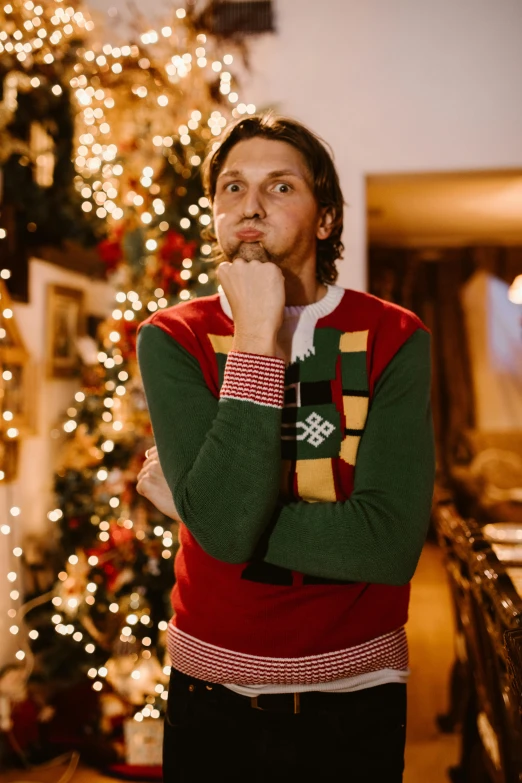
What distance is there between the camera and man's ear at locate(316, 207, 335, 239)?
1171mm

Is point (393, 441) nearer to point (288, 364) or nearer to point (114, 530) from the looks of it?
point (288, 364)

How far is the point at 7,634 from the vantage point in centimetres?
264

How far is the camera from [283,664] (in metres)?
0.94

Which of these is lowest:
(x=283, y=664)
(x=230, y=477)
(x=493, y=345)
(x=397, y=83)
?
(x=283, y=664)

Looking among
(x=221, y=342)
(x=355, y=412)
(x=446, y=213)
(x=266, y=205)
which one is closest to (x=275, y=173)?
(x=266, y=205)

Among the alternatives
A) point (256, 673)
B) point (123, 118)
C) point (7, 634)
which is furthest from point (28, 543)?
point (256, 673)

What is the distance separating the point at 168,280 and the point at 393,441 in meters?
1.79

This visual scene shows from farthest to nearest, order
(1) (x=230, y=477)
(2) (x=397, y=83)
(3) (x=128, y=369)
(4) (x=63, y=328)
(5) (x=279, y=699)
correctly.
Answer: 1. (4) (x=63, y=328)
2. (2) (x=397, y=83)
3. (3) (x=128, y=369)
4. (5) (x=279, y=699)
5. (1) (x=230, y=477)

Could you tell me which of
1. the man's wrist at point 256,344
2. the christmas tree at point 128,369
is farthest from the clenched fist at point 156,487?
the christmas tree at point 128,369

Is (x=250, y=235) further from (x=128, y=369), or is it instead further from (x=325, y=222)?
(x=128, y=369)

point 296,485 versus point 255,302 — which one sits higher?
point 255,302

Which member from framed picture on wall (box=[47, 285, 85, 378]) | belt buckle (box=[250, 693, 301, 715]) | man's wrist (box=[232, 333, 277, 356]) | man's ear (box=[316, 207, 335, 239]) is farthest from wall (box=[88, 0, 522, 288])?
belt buckle (box=[250, 693, 301, 715])

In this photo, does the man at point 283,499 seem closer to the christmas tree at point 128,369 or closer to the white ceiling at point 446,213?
the christmas tree at point 128,369

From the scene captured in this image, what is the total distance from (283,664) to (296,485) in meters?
0.25
